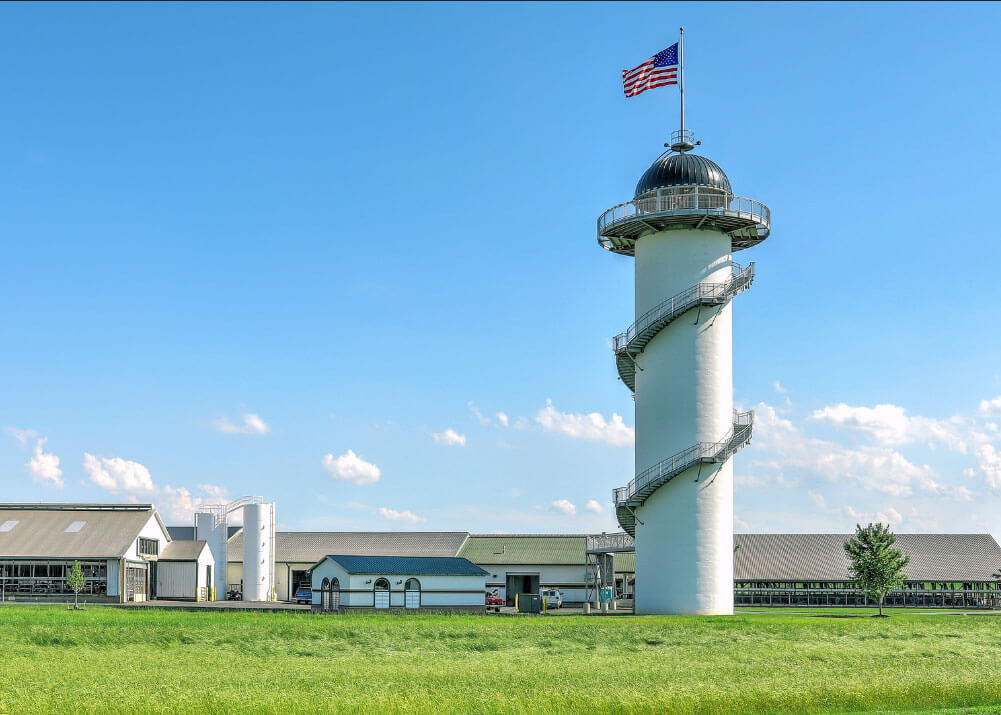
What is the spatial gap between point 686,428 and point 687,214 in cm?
984

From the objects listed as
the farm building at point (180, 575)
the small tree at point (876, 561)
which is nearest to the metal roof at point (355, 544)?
the farm building at point (180, 575)

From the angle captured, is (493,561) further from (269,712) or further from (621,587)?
(269,712)

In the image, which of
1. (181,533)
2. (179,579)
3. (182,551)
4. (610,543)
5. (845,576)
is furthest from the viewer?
(181,533)

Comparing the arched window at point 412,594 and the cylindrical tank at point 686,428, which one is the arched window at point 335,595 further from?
the cylindrical tank at point 686,428

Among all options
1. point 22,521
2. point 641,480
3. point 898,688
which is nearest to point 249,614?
point 641,480

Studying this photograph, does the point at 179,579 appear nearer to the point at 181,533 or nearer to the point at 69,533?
the point at 69,533

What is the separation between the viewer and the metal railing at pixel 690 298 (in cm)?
5256

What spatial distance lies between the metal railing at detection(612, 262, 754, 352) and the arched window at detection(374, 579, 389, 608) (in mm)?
17607

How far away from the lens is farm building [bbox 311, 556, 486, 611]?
58.0 m

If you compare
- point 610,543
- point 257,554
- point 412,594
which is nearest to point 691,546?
point 610,543

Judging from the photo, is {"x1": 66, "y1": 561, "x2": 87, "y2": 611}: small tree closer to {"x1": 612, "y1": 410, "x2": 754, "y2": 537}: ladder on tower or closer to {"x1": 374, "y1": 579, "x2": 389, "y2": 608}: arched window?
{"x1": 374, "y1": 579, "x2": 389, "y2": 608}: arched window

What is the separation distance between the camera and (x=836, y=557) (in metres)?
79.1

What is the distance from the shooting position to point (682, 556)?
171 ft

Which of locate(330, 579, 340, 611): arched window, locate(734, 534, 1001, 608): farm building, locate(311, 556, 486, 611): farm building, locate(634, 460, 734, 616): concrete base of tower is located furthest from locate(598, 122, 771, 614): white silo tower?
locate(734, 534, 1001, 608): farm building
